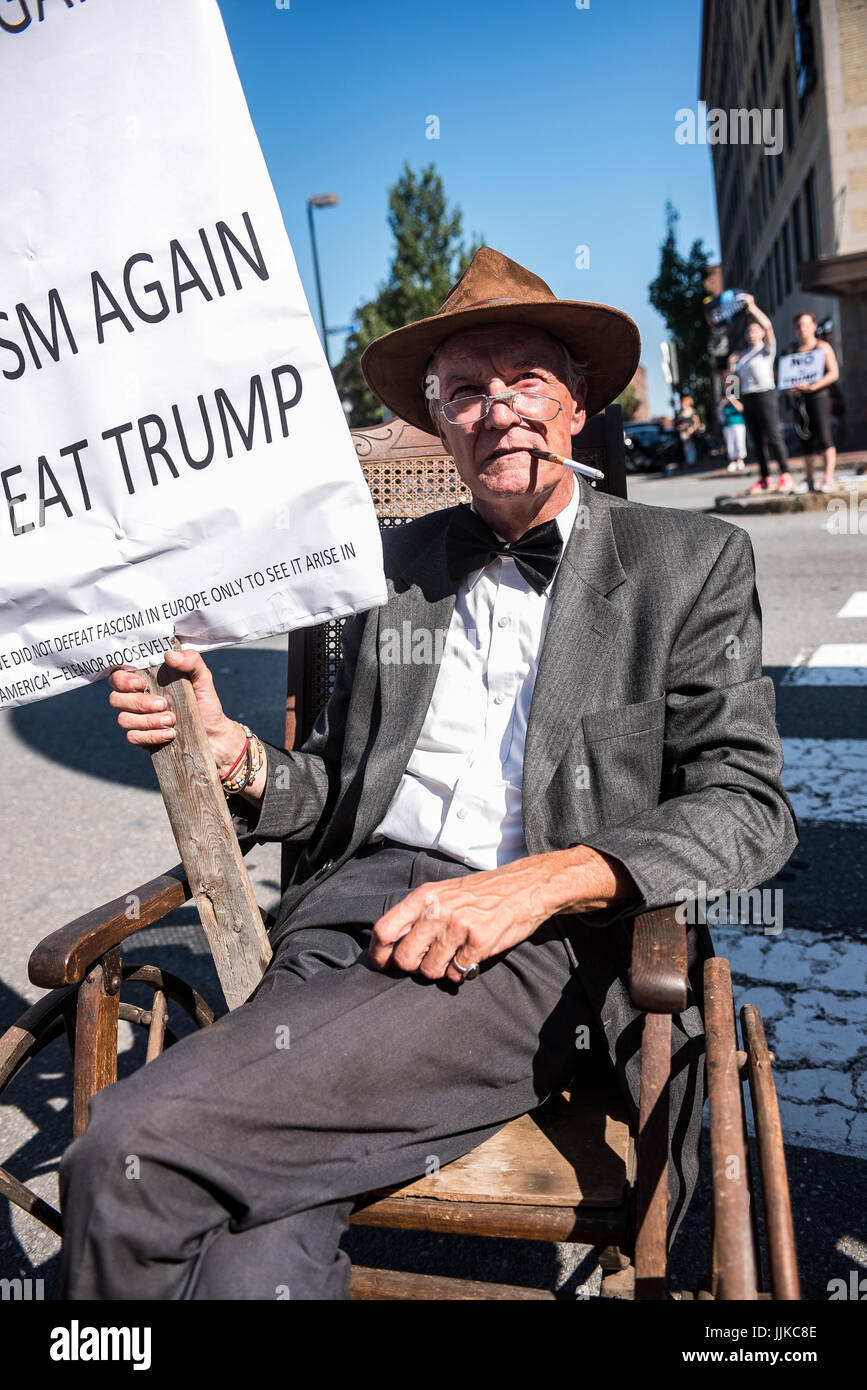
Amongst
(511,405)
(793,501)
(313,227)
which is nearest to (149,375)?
(511,405)

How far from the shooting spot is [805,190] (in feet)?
86.4

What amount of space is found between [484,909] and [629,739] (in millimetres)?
487

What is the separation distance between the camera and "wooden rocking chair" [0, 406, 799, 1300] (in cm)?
150

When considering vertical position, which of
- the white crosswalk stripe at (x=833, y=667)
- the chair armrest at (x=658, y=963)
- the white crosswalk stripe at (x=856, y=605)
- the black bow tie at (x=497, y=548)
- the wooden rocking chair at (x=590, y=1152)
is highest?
the black bow tie at (x=497, y=548)

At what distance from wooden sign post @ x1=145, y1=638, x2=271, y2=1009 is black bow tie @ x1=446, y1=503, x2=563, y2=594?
28.2 inches

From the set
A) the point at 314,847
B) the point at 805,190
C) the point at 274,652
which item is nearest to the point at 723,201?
the point at 805,190

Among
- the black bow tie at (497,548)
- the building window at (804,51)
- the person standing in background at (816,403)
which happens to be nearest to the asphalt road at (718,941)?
the black bow tie at (497,548)

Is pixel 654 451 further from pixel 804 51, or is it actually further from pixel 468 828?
pixel 468 828

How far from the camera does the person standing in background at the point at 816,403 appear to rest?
39.5 ft

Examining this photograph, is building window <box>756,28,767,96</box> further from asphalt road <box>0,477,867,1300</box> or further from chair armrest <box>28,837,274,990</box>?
chair armrest <box>28,837,274,990</box>

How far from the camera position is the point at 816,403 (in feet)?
39.6

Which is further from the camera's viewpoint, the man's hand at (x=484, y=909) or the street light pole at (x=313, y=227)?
the street light pole at (x=313, y=227)

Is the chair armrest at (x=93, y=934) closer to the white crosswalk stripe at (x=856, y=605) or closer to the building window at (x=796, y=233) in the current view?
the white crosswalk stripe at (x=856, y=605)

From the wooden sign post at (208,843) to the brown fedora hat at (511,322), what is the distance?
874 millimetres
